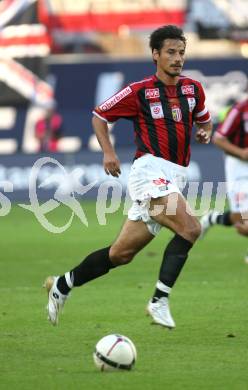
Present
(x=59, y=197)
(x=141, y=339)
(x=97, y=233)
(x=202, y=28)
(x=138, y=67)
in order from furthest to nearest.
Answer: (x=202, y=28) → (x=138, y=67) → (x=59, y=197) → (x=97, y=233) → (x=141, y=339)

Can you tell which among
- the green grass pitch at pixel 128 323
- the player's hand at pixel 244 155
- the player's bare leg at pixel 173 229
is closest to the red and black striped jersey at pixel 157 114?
the player's bare leg at pixel 173 229

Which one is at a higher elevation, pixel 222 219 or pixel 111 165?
pixel 111 165

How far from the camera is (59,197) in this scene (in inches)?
862

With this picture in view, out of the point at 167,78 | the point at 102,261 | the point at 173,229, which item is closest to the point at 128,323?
the point at 102,261

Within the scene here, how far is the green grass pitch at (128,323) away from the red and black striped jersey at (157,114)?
4.58 feet

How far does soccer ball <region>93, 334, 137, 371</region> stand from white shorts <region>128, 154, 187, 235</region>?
1620mm

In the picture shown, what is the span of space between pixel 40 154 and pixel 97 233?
4982 mm

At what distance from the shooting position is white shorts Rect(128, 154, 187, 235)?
28.2ft

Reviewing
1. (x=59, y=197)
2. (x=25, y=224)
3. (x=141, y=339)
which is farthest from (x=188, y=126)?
(x=59, y=197)

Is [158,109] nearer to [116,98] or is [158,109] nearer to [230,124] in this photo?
[116,98]

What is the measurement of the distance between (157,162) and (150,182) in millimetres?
172

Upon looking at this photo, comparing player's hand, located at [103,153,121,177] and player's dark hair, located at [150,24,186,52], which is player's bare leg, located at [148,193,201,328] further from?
player's dark hair, located at [150,24,186,52]

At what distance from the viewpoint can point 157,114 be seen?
28.9ft

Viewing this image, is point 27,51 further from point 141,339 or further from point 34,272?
point 141,339
